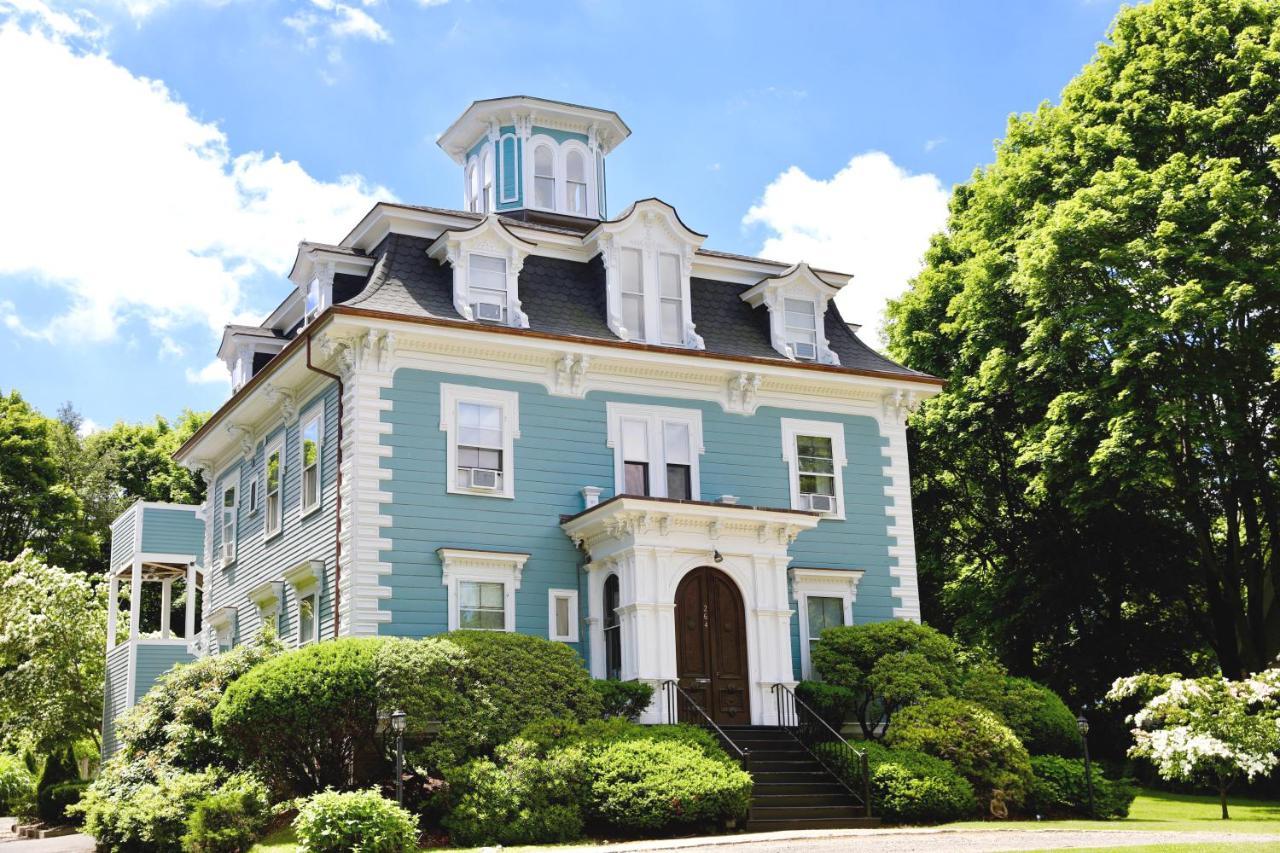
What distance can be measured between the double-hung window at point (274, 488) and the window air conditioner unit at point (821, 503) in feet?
33.6

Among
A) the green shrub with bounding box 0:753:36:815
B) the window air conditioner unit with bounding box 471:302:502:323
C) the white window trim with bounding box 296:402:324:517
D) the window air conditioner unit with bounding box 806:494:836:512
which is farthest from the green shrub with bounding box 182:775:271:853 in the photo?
the green shrub with bounding box 0:753:36:815

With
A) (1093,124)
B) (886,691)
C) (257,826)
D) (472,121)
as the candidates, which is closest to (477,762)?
(257,826)

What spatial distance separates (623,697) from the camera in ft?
69.7

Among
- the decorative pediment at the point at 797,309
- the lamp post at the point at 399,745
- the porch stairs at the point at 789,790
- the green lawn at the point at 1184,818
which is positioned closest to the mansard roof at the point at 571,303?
the decorative pediment at the point at 797,309

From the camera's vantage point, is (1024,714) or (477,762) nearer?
(477,762)

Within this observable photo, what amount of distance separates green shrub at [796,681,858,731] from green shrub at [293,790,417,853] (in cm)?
872

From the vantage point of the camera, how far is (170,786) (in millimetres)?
19578

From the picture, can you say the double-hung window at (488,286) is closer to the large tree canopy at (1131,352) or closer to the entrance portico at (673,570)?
the entrance portico at (673,570)

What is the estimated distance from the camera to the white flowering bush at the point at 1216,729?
71.4 feet

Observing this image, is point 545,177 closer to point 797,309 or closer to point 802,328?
point 797,309

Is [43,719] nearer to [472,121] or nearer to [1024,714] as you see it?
[472,121]

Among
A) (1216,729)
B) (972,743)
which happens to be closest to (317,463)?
(972,743)

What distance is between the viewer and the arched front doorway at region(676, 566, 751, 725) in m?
23.4

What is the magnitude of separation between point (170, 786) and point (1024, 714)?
13.8 meters
